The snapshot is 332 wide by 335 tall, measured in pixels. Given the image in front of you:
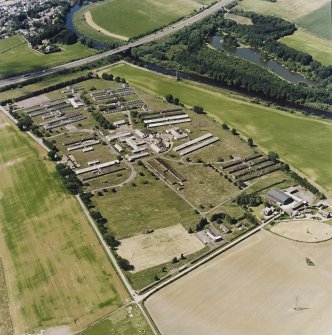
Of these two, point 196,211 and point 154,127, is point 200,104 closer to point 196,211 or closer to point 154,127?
point 154,127

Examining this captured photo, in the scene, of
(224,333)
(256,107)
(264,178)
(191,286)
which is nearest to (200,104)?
A: (256,107)

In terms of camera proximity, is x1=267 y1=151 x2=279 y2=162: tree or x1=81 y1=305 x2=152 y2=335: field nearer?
x1=81 y1=305 x2=152 y2=335: field

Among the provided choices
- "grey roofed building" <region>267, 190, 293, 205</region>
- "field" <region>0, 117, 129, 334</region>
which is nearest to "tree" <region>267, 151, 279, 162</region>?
"grey roofed building" <region>267, 190, 293, 205</region>

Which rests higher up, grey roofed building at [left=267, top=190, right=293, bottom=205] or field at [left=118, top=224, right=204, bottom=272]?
grey roofed building at [left=267, top=190, right=293, bottom=205]

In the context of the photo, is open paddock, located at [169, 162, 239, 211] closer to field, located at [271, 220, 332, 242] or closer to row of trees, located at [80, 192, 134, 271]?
field, located at [271, 220, 332, 242]

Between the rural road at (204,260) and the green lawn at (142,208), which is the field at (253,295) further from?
the green lawn at (142,208)
